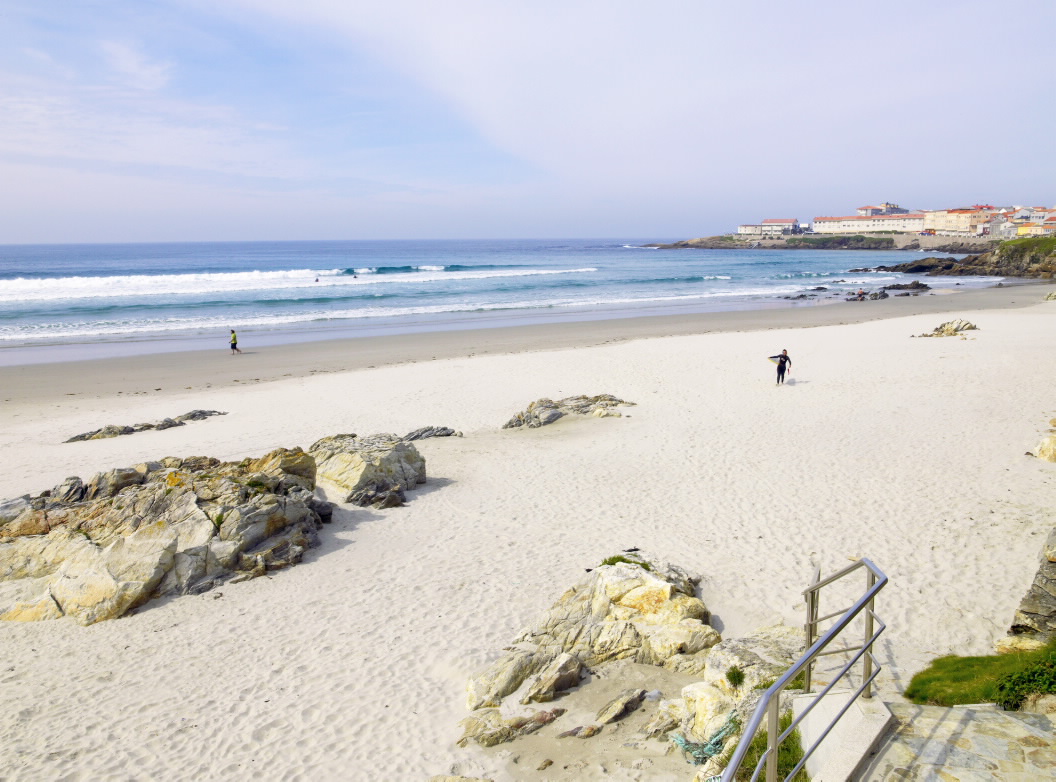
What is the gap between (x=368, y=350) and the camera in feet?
90.6

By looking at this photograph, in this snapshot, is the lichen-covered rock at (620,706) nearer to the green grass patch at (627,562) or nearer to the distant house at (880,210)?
the green grass patch at (627,562)

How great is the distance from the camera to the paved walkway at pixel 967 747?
11.6ft

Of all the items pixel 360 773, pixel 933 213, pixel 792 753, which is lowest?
pixel 360 773

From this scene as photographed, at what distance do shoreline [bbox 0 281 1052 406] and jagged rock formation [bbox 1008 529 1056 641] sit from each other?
20.6m

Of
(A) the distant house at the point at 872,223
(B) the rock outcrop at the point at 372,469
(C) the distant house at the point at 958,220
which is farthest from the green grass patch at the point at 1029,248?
(A) the distant house at the point at 872,223

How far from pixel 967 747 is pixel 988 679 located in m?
1.19

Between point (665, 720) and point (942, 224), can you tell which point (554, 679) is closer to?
point (665, 720)

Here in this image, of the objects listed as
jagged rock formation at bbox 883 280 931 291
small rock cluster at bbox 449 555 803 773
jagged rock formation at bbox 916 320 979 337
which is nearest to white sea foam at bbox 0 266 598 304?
jagged rock formation at bbox 883 280 931 291

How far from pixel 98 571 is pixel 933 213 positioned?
550 ft

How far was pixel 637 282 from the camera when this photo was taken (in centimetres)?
6438

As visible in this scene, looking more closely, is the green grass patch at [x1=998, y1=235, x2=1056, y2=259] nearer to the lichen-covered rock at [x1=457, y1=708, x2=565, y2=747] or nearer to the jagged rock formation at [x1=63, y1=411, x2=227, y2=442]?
the jagged rock formation at [x1=63, y1=411, x2=227, y2=442]

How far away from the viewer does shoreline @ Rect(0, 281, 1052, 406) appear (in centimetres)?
2172

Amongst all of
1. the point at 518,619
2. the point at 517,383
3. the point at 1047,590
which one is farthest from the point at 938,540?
the point at 517,383

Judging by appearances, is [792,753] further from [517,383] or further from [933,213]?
[933,213]
